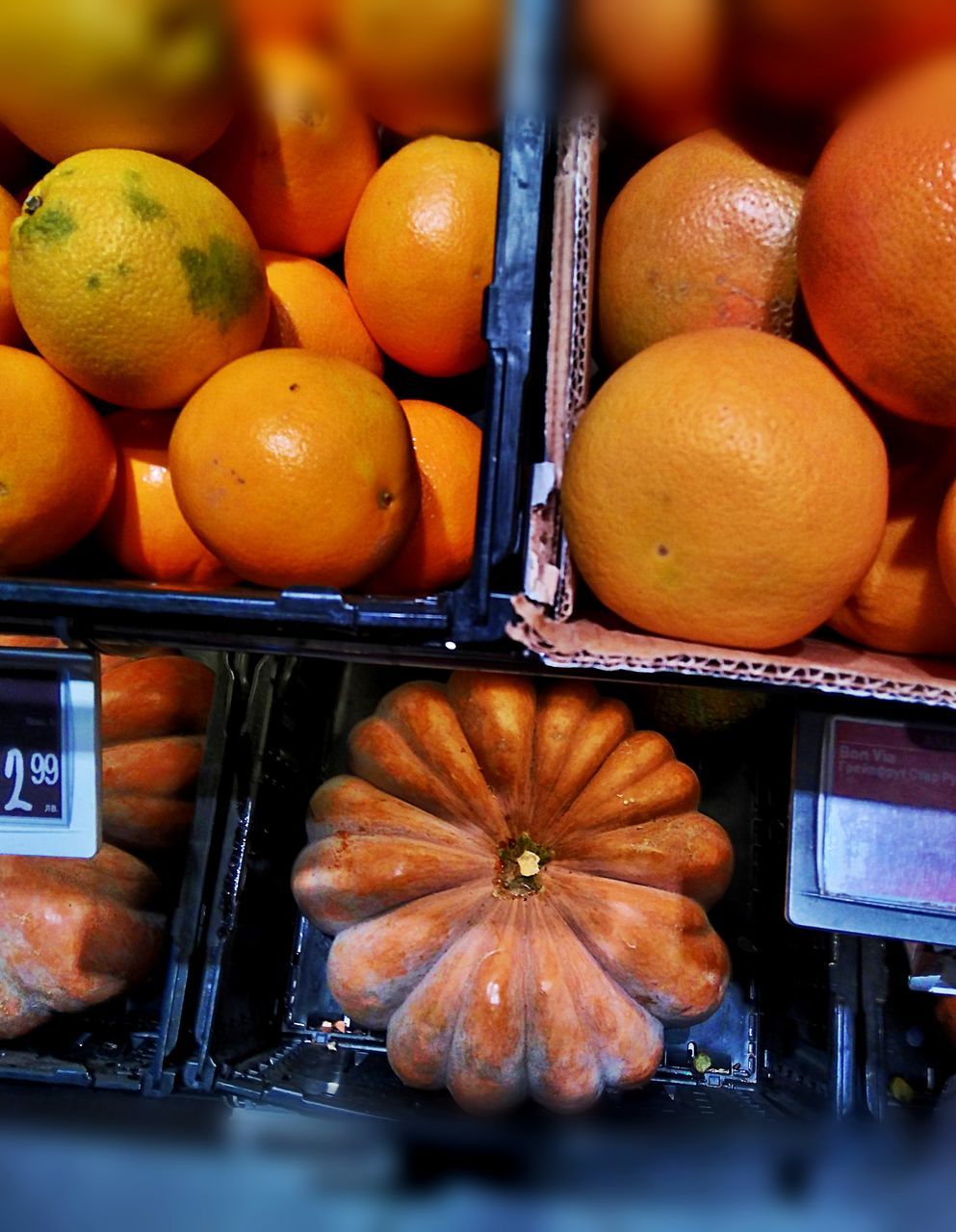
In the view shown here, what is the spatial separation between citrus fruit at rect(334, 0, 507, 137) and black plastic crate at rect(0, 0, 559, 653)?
0.15ft

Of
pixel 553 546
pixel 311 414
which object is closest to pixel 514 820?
pixel 553 546

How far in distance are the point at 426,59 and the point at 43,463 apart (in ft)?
1.36

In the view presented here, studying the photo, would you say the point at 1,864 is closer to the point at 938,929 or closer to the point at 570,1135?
the point at 570,1135

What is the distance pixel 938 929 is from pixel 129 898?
2.39ft

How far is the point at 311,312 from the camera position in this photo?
746 mm

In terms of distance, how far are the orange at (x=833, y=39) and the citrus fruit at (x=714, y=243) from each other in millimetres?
56

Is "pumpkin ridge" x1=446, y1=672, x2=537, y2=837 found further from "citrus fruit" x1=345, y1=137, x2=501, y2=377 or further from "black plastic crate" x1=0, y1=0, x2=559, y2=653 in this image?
"citrus fruit" x1=345, y1=137, x2=501, y2=377

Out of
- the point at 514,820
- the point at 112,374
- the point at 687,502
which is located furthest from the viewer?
the point at 514,820

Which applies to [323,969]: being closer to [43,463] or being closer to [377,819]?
[377,819]

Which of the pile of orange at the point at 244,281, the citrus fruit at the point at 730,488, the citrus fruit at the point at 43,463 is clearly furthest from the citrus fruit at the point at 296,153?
the citrus fruit at the point at 730,488

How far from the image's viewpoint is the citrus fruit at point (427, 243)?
2.30 ft

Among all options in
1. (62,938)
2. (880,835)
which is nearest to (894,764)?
(880,835)

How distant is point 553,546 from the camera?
2.01 feet

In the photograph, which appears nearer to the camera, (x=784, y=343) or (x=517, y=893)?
(x=784, y=343)
